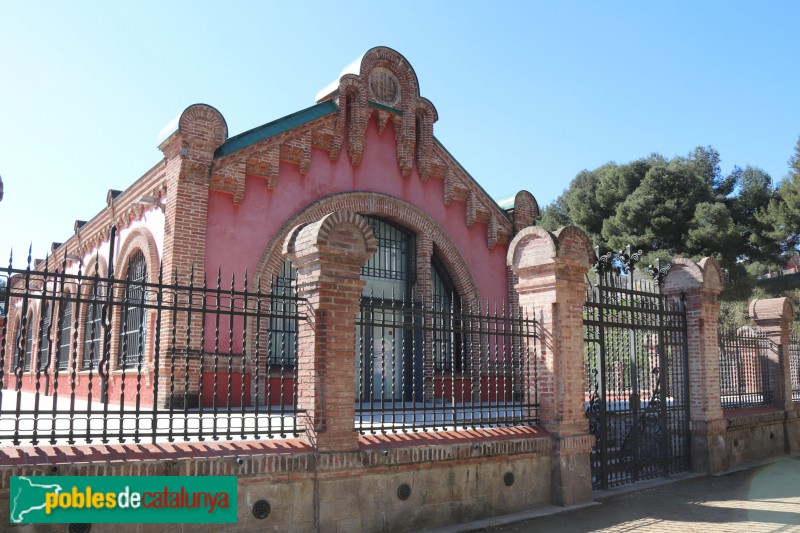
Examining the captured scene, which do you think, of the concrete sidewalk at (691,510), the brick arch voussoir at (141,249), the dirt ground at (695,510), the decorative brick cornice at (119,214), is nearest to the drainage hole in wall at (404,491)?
the concrete sidewalk at (691,510)

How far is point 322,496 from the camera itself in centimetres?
591

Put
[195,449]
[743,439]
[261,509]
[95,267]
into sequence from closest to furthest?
[195,449], [261,509], [743,439], [95,267]

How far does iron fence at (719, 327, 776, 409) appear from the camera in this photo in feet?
40.1

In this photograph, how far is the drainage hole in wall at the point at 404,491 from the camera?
650cm

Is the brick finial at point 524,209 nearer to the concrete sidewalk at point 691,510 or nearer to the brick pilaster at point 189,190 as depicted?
the concrete sidewalk at point 691,510

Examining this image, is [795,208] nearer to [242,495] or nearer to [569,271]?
[569,271]

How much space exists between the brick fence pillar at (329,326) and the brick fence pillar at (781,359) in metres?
10.3

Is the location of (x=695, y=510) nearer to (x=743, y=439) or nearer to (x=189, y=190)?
(x=743, y=439)

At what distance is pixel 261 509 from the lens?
561 centimetres

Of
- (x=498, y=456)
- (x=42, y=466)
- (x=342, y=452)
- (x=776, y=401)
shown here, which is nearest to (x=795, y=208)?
(x=776, y=401)

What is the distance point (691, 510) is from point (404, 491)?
12.5ft

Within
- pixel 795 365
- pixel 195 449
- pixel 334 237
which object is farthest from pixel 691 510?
pixel 795 365

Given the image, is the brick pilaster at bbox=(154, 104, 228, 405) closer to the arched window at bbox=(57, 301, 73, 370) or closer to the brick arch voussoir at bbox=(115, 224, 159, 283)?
the brick arch voussoir at bbox=(115, 224, 159, 283)

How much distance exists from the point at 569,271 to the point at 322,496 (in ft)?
14.0
